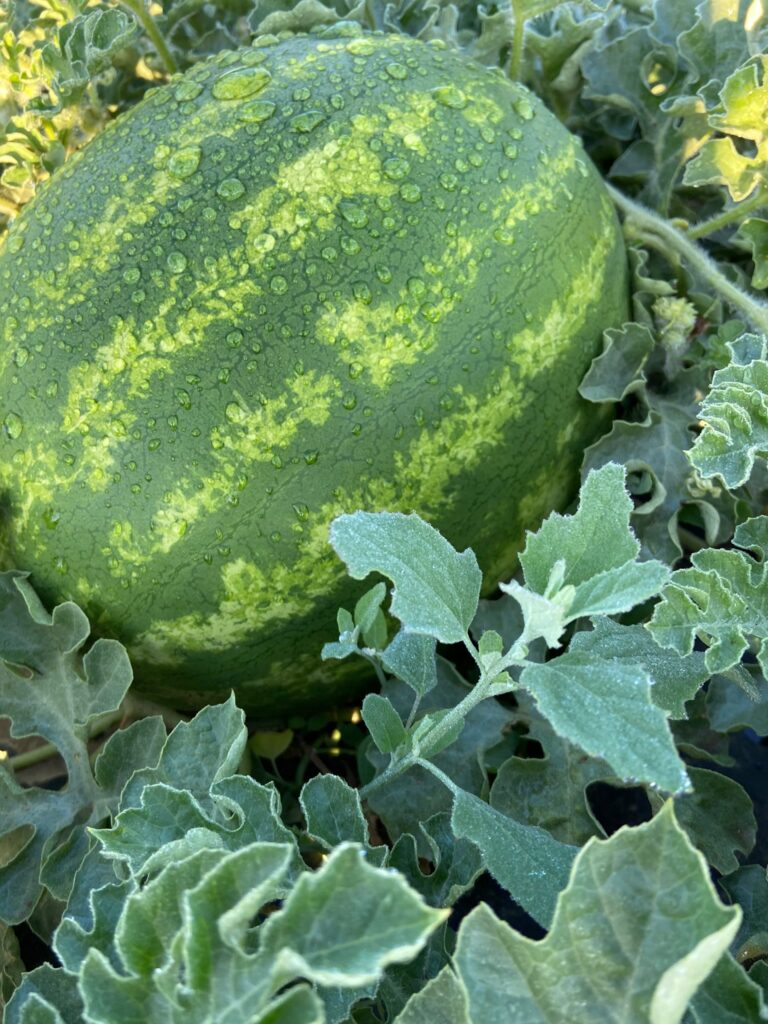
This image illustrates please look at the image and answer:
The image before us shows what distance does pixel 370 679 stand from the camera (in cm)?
197

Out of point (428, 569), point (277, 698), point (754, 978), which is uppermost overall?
point (428, 569)

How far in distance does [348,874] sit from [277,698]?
1.00 m

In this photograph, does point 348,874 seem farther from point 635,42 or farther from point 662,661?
point 635,42

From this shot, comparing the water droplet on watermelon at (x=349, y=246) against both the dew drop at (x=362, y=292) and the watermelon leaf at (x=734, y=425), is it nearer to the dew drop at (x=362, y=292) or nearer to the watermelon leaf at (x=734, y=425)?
the dew drop at (x=362, y=292)

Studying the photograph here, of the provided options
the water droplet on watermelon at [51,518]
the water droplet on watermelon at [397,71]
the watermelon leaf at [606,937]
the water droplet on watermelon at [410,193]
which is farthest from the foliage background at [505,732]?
the water droplet on watermelon at [410,193]

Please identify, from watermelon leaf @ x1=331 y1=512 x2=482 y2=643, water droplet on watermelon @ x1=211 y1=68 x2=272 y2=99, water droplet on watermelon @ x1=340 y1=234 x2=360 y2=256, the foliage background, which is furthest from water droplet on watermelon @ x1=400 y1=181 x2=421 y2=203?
watermelon leaf @ x1=331 y1=512 x2=482 y2=643

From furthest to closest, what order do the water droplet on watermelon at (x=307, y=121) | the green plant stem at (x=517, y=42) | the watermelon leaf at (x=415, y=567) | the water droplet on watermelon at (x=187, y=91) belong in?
the green plant stem at (x=517, y=42)
the water droplet on watermelon at (x=187, y=91)
the water droplet on watermelon at (x=307, y=121)
the watermelon leaf at (x=415, y=567)

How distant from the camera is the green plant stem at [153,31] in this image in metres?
1.95

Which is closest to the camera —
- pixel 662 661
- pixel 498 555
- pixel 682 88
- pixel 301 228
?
Answer: pixel 662 661

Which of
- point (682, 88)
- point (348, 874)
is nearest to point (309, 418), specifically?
point (348, 874)

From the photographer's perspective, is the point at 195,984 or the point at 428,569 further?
the point at 428,569

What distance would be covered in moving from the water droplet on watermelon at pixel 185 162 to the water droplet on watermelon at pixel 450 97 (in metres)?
0.40

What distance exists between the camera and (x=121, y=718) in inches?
78.2

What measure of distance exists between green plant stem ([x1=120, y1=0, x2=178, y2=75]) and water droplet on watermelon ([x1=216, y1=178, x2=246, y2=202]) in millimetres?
622
